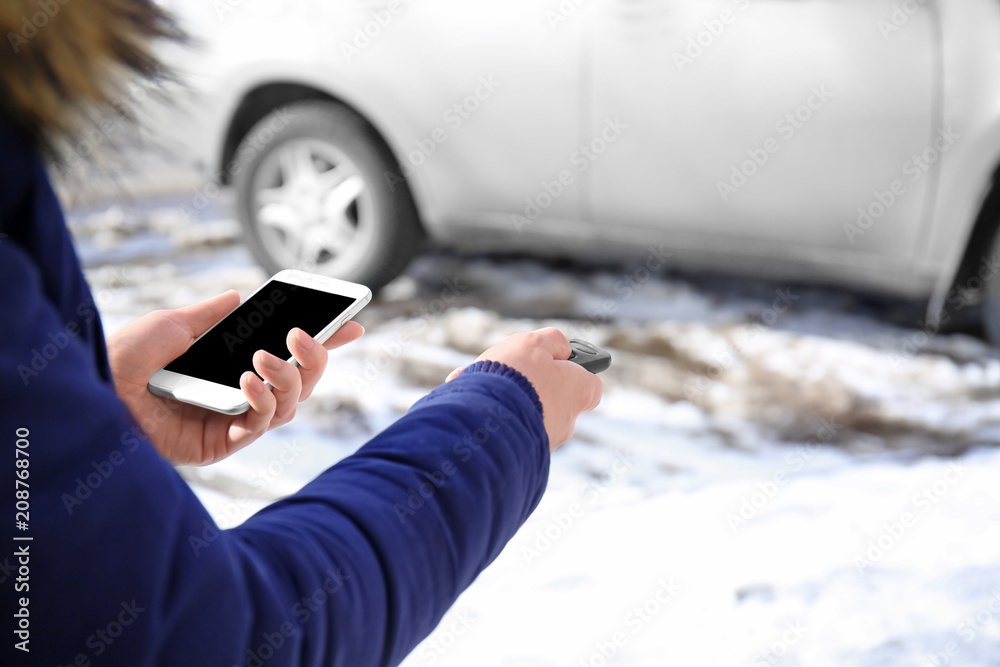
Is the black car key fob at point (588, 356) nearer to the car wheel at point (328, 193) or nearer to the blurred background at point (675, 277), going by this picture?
the blurred background at point (675, 277)

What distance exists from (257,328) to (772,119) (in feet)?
6.10

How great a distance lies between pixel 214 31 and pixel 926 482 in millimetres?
2558

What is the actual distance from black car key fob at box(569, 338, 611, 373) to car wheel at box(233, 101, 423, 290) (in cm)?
206

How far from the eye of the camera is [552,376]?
948mm

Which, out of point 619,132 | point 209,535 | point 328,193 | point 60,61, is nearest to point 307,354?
point 209,535

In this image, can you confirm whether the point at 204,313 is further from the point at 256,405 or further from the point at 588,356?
the point at 588,356

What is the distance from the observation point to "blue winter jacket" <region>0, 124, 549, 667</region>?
56cm

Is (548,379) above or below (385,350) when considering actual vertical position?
above

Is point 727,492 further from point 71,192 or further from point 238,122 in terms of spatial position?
point 238,122

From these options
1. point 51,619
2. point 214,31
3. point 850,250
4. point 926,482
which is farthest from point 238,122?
point 51,619

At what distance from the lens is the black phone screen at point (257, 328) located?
1.12m

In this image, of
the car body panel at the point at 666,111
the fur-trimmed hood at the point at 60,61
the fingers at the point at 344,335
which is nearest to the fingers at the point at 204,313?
the fingers at the point at 344,335

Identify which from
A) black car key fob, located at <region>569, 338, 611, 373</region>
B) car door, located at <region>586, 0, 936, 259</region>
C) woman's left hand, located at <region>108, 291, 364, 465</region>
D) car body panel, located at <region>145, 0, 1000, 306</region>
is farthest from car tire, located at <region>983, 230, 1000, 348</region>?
woman's left hand, located at <region>108, 291, 364, 465</region>

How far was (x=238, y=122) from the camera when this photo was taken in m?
3.26
